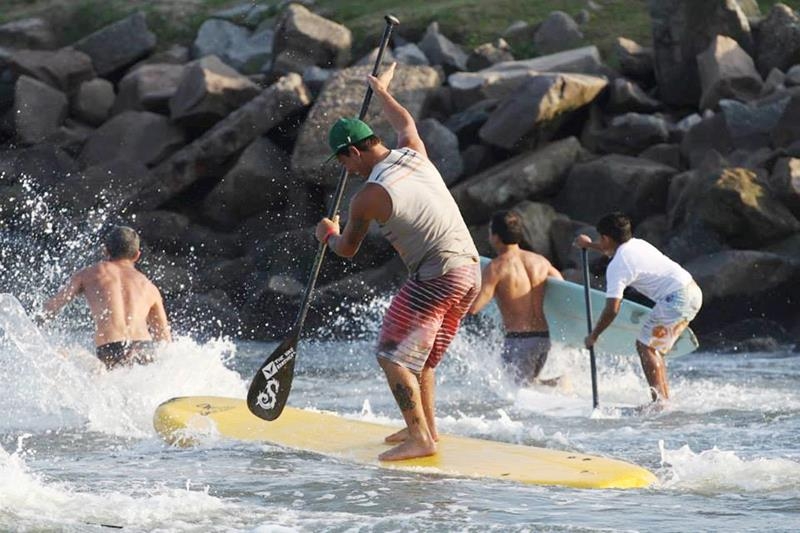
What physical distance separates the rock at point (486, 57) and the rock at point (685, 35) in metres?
2.94

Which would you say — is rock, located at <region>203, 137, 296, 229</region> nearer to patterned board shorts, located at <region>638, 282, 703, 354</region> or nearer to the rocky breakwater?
the rocky breakwater

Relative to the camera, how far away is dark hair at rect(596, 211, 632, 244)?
1030 centimetres

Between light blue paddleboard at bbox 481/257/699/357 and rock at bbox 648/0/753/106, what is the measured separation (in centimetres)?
882

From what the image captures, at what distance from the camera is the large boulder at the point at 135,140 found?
21172 millimetres

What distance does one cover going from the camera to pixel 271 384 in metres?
8.43

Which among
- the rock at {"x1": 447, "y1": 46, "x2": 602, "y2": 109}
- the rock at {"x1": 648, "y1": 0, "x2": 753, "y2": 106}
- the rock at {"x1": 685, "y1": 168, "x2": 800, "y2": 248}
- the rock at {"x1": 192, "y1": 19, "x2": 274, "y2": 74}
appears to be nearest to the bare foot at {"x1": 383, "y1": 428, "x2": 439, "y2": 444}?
the rock at {"x1": 685, "y1": 168, "x2": 800, "y2": 248}

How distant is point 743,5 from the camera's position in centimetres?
2162

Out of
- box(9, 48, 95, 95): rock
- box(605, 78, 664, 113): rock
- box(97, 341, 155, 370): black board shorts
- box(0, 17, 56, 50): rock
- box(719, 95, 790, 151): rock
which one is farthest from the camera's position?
box(0, 17, 56, 50): rock

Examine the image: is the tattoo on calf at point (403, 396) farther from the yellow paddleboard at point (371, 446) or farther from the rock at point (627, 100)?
the rock at point (627, 100)

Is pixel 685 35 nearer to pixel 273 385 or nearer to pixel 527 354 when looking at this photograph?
pixel 527 354

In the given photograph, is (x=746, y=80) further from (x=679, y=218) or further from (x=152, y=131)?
(x=152, y=131)

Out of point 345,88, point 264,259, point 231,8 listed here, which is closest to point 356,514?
point 264,259

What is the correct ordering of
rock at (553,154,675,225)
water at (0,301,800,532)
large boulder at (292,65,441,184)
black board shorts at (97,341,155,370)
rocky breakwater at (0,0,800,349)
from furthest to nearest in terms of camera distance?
large boulder at (292,65,441,184) < rock at (553,154,675,225) < rocky breakwater at (0,0,800,349) < black board shorts at (97,341,155,370) < water at (0,301,800,532)

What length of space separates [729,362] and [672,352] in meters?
2.86
